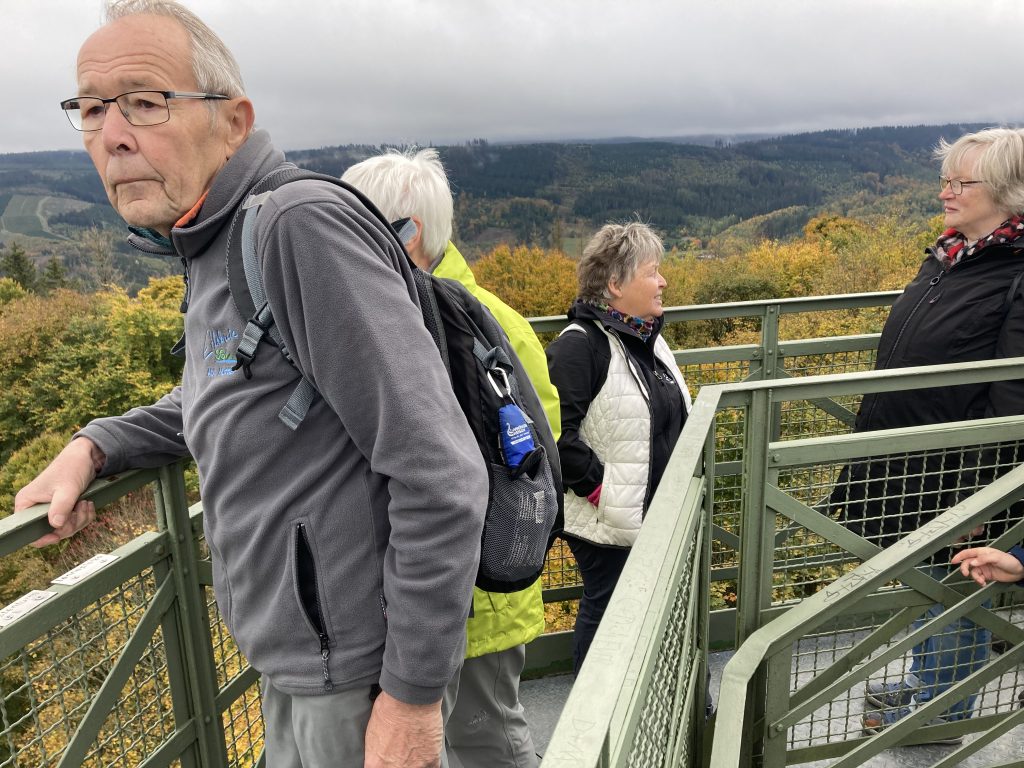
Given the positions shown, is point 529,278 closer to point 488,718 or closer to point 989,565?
point 989,565

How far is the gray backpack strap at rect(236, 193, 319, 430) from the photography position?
3.96ft

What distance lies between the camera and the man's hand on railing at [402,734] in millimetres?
1283

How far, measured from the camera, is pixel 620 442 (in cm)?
271

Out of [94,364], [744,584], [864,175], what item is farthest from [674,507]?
[864,175]

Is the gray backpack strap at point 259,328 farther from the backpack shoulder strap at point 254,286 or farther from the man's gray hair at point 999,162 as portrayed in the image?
the man's gray hair at point 999,162

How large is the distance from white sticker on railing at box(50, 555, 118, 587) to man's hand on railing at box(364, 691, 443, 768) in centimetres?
79

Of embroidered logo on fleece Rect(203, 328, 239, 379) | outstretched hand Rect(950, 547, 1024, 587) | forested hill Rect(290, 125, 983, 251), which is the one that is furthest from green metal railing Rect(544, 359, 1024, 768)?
forested hill Rect(290, 125, 983, 251)

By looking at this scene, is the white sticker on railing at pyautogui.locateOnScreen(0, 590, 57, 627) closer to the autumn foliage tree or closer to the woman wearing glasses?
the woman wearing glasses

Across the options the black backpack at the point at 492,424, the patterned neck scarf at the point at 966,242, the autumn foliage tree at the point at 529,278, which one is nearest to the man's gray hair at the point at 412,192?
the black backpack at the point at 492,424

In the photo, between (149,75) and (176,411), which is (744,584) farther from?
(149,75)

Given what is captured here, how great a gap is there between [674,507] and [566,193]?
369 feet

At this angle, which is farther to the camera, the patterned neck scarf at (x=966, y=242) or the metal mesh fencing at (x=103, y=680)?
the patterned neck scarf at (x=966, y=242)

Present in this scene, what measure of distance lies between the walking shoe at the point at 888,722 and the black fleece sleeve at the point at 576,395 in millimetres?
1244

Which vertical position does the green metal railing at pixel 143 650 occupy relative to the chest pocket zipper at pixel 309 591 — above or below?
below
